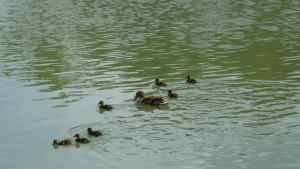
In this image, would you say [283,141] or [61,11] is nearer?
[283,141]

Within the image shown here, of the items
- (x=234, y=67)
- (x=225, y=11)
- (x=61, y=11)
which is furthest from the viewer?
(x=61, y=11)

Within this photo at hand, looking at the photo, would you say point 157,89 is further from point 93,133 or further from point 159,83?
point 93,133

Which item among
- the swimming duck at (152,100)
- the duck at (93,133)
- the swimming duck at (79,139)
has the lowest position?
the swimming duck at (79,139)

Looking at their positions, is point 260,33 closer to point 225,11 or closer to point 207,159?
point 225,11

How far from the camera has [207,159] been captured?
37.8 feet

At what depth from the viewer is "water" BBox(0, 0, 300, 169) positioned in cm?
1220

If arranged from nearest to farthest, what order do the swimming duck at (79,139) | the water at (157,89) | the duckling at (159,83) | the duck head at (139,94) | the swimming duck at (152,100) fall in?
the water at (157,89) < the swimming duck at (79,139) < the swimming duck at (152,100) < the duck head at (139,94) < the duckling at (159,83)

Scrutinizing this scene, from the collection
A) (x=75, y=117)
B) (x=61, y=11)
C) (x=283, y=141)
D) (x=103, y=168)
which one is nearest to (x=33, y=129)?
(x=75, y=117)

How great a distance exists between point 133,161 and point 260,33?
50.0ft

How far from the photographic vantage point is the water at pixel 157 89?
1220 centimetres

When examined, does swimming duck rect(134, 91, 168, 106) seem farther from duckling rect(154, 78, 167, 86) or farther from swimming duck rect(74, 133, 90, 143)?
swimming duck rect(74, 133, 90, 143)

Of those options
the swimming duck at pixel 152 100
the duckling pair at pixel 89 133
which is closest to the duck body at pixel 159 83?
→ the swimming duck at pixel 152 100

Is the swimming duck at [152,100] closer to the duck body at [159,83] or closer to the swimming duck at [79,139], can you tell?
the duck body at [159,83]

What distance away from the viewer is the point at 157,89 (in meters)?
17.1
